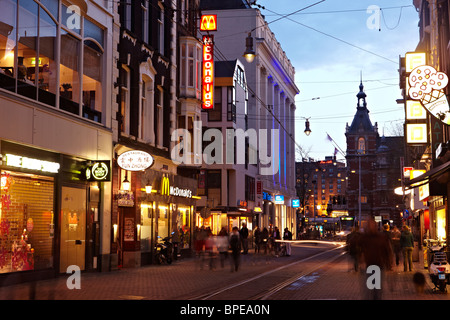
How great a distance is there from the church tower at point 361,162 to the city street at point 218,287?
103 m

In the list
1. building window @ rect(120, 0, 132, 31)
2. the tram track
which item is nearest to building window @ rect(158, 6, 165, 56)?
building window @ rect(120, 0, 132, 31)

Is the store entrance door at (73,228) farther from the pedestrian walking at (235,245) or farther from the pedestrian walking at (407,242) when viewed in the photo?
the pedestrian walking at (407,242)

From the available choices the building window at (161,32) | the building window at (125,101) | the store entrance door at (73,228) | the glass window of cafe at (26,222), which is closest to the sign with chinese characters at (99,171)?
the store entrance door at (73,228)

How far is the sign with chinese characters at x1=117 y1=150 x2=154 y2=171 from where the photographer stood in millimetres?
24875

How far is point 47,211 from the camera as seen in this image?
2055 cm

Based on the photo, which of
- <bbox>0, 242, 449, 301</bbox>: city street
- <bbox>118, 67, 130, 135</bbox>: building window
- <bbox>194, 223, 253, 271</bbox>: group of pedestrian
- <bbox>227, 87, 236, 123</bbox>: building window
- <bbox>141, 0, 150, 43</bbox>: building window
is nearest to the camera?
<bbox>0, 242, 449, 301</bbox>: city street

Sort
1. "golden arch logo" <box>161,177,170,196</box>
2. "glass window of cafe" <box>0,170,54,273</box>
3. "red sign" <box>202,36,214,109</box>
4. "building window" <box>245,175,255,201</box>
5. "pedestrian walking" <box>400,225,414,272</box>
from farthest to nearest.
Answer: "building window" <box>245,175,255,201</box> → "red sign" <box>202,36,214,109</box> → "golden arch logo" <box>161,177,170,196</box> → "pedestrian walking" <box>400,225,414,272</box> → "glass window of cafe" <box>0,170,54,273</box>

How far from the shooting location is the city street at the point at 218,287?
51.2ft

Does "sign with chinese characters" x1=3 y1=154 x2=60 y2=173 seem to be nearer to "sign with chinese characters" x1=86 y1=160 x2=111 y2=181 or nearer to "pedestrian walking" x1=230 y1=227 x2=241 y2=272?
"sign with chinese characters" x1=86 y1=160 x2=111 y2=181

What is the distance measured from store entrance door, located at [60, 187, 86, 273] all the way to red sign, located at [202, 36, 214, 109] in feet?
53.2

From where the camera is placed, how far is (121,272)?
2420cm

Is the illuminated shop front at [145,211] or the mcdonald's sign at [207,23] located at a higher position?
the mcdonald's sign at [207,23]

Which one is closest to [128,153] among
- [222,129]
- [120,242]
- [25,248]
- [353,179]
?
[120,242]
